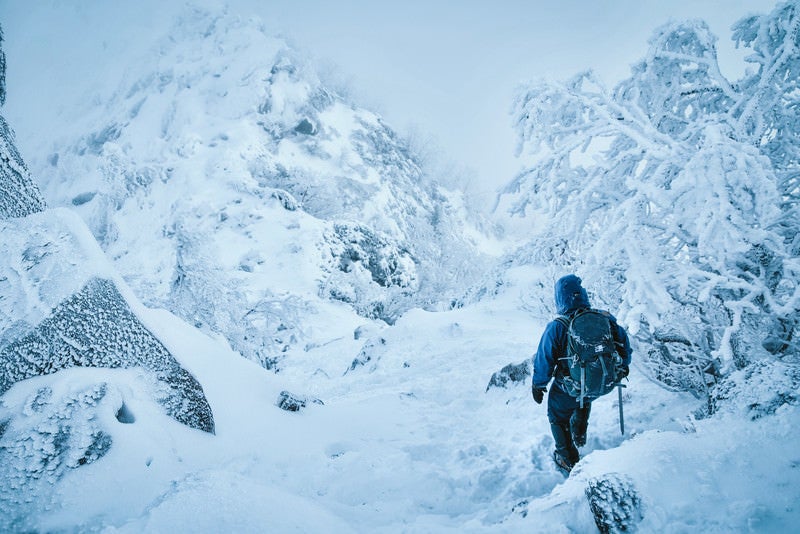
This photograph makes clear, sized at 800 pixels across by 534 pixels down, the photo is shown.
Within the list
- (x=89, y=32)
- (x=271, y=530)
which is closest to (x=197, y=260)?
(x=271, y=530)

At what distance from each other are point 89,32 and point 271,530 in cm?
8045

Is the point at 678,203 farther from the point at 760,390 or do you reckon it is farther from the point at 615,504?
the point at 615,504

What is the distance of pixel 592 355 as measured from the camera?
8.74 ft

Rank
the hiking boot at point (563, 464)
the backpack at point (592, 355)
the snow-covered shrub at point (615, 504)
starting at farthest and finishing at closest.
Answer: the hiking boot at point (563, 464), the backpack at point (592, 355), the snow-covered shrub at point (615, 504)

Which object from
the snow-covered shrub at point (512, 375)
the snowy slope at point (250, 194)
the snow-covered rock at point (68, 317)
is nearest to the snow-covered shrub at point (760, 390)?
the snow-covered shrub at point (512, 375)

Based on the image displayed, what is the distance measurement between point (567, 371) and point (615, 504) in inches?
52.5

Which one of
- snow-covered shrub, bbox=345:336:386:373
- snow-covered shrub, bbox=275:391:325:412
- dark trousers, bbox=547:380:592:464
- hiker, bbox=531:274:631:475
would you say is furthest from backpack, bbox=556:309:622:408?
snow-covered shrub, bbox=345:336:386:373

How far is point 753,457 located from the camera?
65.8 inches

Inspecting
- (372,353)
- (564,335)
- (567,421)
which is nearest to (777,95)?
(564,335)

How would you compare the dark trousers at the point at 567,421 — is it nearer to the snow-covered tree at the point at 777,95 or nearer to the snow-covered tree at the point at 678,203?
the snow-covered tree at the point at 678,203

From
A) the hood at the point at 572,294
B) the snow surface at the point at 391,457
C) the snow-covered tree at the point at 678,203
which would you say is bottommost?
the snow surface at the point at 391,457

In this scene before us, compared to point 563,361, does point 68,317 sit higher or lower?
lower

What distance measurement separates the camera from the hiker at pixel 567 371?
9.18ft

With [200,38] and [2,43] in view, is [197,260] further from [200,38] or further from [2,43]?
[200,38]
